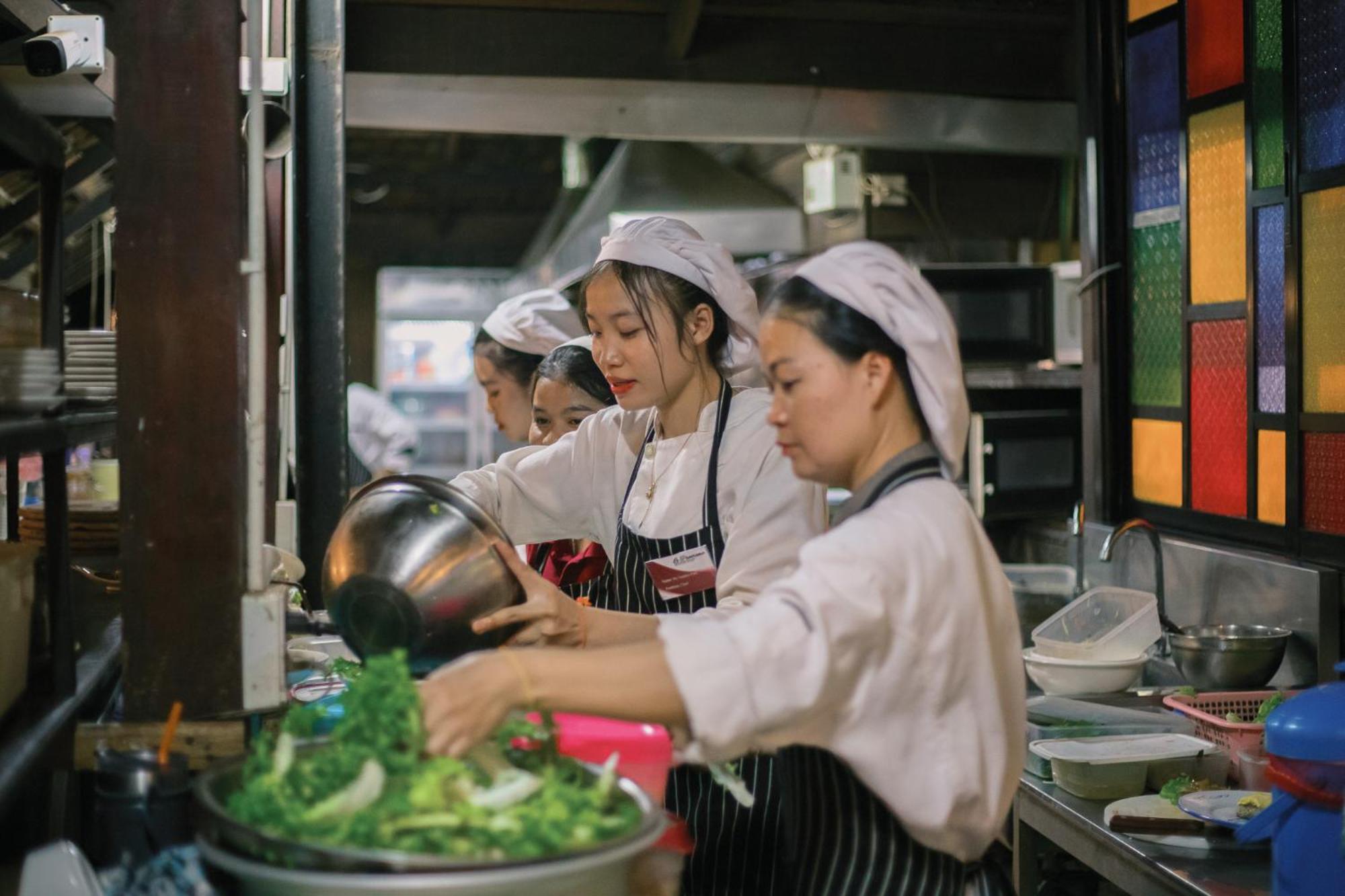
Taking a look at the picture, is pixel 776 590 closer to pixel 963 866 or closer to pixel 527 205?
pixel 963 866

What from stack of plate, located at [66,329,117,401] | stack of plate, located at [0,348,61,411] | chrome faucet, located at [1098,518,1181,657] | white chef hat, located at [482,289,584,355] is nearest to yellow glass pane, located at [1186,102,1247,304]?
chrome faucet, located at [1098,518,1181,657]

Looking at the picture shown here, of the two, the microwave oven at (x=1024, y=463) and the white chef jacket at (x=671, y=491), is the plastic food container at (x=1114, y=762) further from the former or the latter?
the microwave oven at (x=1024, y=463)

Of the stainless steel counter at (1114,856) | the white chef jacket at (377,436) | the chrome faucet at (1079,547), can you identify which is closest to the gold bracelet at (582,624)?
the stainless steel counter at (1114,856)

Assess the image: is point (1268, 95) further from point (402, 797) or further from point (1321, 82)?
point (402, 797)

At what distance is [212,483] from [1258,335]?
317 cm

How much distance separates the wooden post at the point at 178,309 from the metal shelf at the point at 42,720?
0.19m

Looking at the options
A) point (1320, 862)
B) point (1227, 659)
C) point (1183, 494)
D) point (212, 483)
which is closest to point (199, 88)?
point (212, 483)

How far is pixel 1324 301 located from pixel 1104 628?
3.56 feet

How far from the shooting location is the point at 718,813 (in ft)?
7.71

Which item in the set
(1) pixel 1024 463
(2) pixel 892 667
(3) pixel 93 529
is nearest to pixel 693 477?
(2) pixel 892 667

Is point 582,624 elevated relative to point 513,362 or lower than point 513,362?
lower

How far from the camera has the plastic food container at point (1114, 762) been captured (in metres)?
2.95

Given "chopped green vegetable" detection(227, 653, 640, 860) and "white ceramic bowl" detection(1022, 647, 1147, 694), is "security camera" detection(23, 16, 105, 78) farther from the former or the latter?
"white ceramic bowl" detection(1022, 647, 1147, 694)

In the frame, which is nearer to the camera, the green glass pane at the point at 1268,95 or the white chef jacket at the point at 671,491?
the white chef jacket at the point at 671,491
